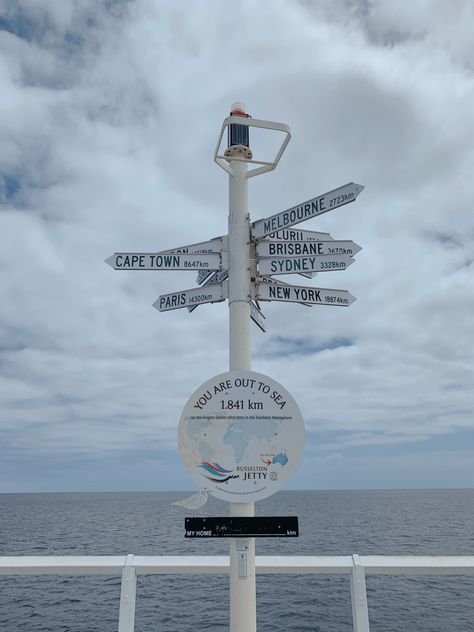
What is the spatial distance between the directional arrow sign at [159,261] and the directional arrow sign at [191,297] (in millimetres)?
202

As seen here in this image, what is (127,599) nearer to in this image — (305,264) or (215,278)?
(215,278)

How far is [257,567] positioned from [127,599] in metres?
1.10

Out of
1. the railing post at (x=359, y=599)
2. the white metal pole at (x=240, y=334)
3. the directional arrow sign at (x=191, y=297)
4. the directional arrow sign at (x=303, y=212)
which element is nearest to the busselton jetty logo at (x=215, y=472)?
the white metal pole at (x=240, y=334)

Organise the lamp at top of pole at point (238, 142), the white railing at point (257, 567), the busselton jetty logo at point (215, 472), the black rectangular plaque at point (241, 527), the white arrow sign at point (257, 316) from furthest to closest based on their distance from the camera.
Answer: the white arrow sign at point (257, 316) → the lamp at top of pole at point (238, 142) → the white railing at point (257, 567) → the busselton jetty logo at point (215, 472) → the black rectangular plaque at point (241, 527)

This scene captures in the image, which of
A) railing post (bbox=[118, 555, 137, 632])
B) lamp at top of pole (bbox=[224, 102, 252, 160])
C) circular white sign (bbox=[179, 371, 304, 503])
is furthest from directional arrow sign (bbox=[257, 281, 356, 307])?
railing post (bbox=[118, 555, 137, 632])

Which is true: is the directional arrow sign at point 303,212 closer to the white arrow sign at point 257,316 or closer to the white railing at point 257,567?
the white arrow sign at point 257,316

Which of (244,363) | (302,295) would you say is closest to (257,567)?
(244,363)

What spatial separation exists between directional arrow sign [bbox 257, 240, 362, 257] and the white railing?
249cm

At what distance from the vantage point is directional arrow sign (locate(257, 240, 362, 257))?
14.5 ft

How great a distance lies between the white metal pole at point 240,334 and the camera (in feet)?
12.3

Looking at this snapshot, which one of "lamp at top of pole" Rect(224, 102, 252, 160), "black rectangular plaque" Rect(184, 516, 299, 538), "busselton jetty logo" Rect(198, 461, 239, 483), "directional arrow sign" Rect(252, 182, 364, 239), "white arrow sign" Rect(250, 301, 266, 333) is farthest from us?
"white arrow sign" Rect(250, 301, 266, 333)

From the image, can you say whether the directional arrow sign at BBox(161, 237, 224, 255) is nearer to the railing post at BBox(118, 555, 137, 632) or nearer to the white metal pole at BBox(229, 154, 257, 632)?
the white metal pole at BBox(229, 154, 257, 632)

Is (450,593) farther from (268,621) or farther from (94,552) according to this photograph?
(94,552)

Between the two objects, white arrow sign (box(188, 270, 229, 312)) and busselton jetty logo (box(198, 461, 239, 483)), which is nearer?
busselton jetty logo (box(198, 461, 239, 483))
